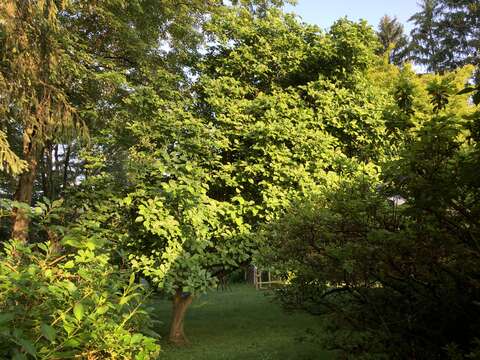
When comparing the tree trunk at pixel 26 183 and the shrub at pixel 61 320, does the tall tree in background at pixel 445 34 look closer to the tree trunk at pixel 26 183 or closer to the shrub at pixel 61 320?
the tree trunk at pixel 26 183

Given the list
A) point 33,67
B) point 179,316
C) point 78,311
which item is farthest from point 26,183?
point 78,311

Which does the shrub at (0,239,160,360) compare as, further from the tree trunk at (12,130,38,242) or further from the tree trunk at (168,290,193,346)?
the tree trunk at (12,130,38,242)

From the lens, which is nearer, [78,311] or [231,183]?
[78,311]

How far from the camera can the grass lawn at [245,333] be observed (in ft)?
23.4

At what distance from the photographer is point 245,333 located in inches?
365

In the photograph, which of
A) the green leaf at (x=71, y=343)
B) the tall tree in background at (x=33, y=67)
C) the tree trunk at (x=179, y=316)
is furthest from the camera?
the tree trunk at (x=179, y=316)

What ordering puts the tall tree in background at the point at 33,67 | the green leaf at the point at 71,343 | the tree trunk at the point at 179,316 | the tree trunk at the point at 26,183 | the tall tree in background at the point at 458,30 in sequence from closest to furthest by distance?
the green leaf at the point at 71,343
the tall tree in background at the point at 33,67
the tree trunk at the point at 179,316
the tree trunk at the point at 26,183
the tall tree in background at the point at 458,30

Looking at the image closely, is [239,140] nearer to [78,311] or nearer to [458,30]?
[78,311]

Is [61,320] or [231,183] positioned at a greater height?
[231,183]

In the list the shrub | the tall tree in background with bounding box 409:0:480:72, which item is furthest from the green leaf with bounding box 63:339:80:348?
the tall tree in background with bounding box 409:0:480:72

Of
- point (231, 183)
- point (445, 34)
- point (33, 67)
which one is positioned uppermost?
point (445, 34)

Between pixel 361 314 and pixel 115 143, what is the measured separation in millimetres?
5922

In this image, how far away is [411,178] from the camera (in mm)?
2967

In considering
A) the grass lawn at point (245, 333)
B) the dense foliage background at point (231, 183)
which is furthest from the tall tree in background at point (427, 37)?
the grass lawn at point (245, 333)
